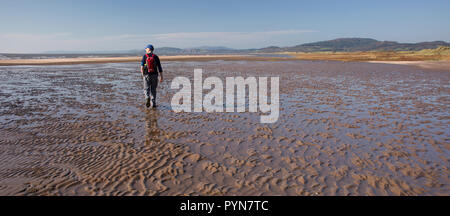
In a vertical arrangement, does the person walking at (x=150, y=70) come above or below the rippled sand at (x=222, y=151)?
above

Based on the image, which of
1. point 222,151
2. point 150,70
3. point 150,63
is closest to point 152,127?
point 222,151

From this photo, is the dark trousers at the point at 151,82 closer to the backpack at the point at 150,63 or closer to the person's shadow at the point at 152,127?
the backpack at the point at 150,63

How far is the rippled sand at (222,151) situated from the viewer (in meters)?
4.98

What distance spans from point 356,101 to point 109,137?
12004mm

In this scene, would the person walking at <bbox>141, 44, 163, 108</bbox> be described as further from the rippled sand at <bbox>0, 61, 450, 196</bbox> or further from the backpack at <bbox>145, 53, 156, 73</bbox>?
the rippled sand at <bbox>0, 61, 450, 196</bbox>

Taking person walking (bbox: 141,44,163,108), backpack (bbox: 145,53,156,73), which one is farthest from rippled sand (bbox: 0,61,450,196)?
backpack (bbox: 145,53,156,73)

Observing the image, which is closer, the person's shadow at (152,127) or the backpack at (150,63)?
the person's shadow at (152,127)

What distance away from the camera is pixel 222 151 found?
6.79 meters

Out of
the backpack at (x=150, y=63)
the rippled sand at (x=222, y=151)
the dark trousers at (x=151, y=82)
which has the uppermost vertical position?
the backpack at (x=150, y=63)

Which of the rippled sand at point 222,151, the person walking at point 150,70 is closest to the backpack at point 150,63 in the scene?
the person walking at point 150,70

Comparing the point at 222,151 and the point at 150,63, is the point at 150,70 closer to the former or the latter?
the point at 150,63

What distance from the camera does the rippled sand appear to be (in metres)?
4.98
